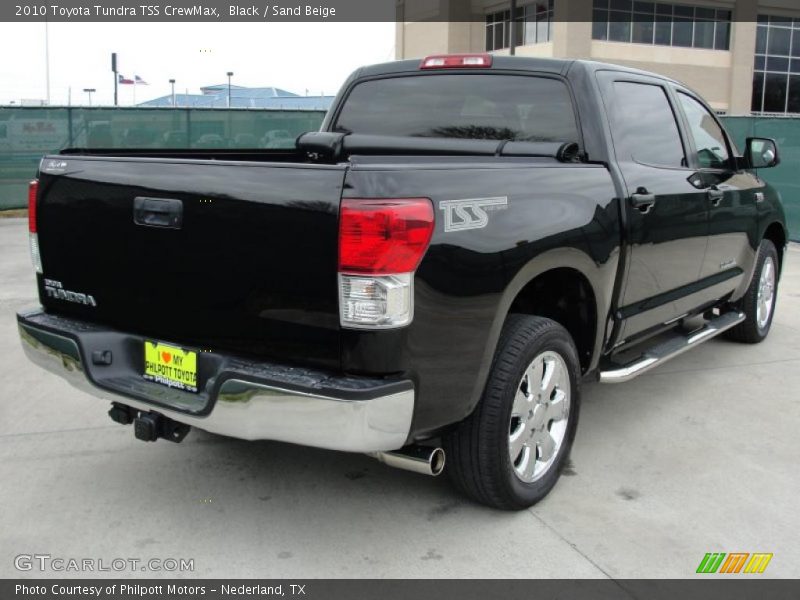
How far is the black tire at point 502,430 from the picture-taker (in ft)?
10.8

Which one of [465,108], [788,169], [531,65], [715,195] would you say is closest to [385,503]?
[465,108]

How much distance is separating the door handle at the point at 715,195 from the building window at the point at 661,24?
A: 1503 inches

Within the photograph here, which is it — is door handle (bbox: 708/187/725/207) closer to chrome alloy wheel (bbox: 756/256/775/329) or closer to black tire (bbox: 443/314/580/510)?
chrome alloy wheel (bbox: 756/256/775/329)

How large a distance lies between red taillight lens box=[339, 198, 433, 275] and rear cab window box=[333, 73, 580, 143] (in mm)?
1726

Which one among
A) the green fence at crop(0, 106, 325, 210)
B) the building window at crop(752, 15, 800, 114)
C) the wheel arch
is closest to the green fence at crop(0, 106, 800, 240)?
the green fence at crop(0, 106, 325, 210)

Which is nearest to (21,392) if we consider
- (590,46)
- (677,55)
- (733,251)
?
(733,251)

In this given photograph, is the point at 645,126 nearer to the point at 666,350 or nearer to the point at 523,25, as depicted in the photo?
the point at 666,350

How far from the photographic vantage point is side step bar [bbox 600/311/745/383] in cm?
416

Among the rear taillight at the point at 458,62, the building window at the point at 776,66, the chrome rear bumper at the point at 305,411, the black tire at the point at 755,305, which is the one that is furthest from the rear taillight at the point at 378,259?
the building window at the point at 776,66

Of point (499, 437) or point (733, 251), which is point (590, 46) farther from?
point (499, 437)

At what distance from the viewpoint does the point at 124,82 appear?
51.8 meters

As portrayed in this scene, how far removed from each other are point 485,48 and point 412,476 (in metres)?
47.7

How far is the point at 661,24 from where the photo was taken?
138 feet

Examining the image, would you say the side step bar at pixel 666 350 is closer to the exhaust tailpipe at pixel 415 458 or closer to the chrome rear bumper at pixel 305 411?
the exhaust tailpipe at pixel 415 458
